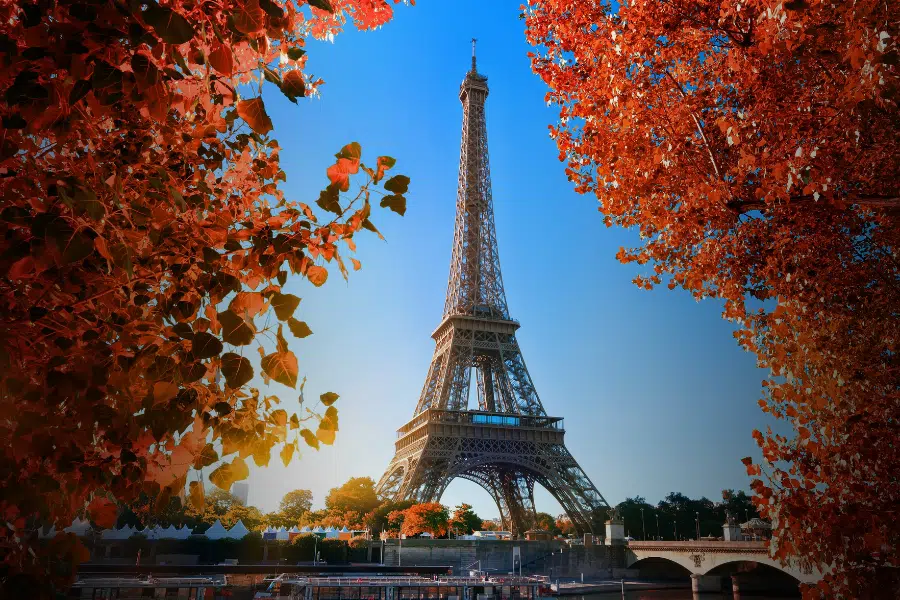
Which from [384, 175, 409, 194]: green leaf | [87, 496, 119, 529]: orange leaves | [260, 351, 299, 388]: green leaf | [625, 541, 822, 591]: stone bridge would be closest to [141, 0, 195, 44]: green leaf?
A: [384, 175, 409, 194]: green leaf

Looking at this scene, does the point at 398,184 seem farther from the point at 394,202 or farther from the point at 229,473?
the point at 229,473

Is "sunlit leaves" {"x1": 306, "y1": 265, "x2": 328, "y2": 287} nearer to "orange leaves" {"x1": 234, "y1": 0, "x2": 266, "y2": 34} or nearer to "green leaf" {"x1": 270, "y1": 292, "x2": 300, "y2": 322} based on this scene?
"green leaf" {"x1": 270, "y1": 292, "x2": 300, "y2": 322}

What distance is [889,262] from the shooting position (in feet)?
23.6

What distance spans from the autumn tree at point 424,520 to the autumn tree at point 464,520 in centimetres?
403

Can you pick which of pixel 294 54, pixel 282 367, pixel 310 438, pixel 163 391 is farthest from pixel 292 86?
pixel 310 438

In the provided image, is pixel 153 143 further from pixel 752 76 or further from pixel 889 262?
pixel 889 262

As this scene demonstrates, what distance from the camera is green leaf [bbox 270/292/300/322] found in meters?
2.18

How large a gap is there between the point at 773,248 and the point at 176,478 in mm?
6555

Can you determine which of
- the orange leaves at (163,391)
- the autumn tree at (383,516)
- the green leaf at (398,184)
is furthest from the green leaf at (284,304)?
the autumn tree at (383,516)

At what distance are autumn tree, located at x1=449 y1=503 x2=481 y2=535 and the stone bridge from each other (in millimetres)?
15257

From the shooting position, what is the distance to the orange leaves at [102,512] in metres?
2.54

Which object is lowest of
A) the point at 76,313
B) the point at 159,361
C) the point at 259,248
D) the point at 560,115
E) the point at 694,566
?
the point at 694,566

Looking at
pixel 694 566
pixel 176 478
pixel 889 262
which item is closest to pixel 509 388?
pixel 694 566

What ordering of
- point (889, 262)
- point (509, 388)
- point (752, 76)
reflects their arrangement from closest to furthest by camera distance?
point (752, 76) < point (889, 262) < point (509, 388)
